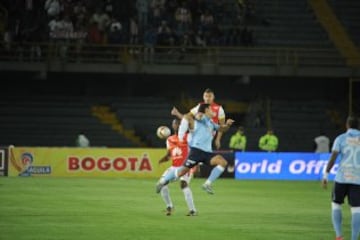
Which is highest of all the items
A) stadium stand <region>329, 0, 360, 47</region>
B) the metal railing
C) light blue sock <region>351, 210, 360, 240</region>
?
stadium stand <region>329, 0, 360, 47</region>

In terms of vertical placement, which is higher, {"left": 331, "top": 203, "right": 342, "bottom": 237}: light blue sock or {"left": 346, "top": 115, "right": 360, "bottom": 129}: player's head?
{"left": 346, "top": 115, "right": 360, "bottom": 129}: player's head

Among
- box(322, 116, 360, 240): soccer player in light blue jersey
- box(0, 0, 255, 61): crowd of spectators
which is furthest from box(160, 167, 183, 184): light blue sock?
box(0, 0, 255, 61): crowd of spectators

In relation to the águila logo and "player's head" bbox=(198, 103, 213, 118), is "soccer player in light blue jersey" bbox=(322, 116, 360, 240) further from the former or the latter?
the águila logo

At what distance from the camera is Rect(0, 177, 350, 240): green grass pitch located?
16.0 m

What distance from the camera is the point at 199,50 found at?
42.6 m

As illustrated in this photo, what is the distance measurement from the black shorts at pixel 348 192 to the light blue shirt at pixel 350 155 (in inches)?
3.6

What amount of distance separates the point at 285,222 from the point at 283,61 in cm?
2469

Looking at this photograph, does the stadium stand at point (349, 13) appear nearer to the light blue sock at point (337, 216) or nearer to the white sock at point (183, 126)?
the white sock at point (183, 126)

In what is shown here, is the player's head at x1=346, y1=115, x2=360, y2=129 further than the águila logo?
No

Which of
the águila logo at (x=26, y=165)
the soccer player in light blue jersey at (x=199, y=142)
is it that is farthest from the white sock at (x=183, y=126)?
the águila logo at (x=26, y=165)

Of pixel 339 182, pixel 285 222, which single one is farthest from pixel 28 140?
pixel 339 182

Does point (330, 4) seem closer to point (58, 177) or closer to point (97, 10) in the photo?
point (97, 10)

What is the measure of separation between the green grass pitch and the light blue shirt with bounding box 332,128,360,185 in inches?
74.9

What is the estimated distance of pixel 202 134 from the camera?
19844 mm
